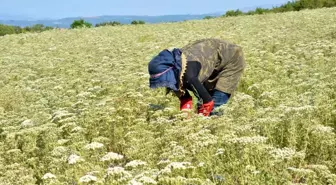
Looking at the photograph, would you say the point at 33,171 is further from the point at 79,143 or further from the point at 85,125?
the point at 85,125

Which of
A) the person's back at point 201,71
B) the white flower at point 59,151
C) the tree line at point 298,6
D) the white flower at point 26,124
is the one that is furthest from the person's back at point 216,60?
the tree line at point 298,6

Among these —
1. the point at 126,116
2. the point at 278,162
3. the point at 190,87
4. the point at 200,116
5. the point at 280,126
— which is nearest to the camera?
the point at 278,162

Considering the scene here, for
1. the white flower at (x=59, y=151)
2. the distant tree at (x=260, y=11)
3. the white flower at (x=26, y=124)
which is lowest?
the distant tree at (x=260, y=11)

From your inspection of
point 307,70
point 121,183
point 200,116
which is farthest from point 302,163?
point 307,70

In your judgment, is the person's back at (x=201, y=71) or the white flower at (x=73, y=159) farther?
the person's back at (x=201, y=71)

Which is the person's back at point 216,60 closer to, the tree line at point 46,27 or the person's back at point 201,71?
the person's back at point 201,71

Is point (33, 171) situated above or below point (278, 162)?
below

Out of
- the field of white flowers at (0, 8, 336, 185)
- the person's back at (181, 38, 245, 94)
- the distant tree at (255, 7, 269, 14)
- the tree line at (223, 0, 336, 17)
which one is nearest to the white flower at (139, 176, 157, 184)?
the field of white flowers at (0, 8, 336, 185)

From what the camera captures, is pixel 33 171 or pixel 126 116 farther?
pixel 126 116

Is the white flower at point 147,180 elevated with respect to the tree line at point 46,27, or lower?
elevated

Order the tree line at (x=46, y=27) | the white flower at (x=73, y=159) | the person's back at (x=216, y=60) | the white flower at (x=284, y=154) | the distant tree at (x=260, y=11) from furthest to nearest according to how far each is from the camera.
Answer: the distant tree at (x=260, y=11) → the tree line at (x=46, y=27) → the person's back at (x=216, y=60) → the white flower at (x=73, y=159) → the white flower at (x=284, y=154)

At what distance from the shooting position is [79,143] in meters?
5.51

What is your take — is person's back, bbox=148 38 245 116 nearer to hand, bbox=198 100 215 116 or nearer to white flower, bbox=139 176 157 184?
hand, bbox=198 100 215 116

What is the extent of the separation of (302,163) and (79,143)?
2512 millimetres
